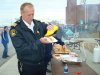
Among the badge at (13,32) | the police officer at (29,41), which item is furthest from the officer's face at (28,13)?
the badge at (13,32)

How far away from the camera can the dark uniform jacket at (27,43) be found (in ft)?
6.78

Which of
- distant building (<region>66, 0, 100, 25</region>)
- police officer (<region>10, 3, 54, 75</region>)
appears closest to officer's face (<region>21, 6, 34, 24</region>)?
police officer (<region>10, 3, 54, 75</region>)

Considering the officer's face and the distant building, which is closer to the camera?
the officer's face

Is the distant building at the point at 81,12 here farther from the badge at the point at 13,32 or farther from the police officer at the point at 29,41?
the badge at the point at 13,32

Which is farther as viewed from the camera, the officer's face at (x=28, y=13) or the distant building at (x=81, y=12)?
the distant building at (x=81, y=12)

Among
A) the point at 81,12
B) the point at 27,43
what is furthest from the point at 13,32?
the point at 81,12

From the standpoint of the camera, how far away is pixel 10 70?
586 cm

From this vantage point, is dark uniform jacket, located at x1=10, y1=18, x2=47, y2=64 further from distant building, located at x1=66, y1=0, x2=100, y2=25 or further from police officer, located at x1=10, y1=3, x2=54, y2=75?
distant building, located at x1=66, y1=0, x2=100, y2=25

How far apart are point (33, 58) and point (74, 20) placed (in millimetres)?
25374

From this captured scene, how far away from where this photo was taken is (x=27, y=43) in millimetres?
2109

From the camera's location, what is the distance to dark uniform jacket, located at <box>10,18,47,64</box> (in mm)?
2066

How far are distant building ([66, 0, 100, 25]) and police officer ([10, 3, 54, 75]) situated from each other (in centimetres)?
2353

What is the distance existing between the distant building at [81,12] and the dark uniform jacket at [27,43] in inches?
928

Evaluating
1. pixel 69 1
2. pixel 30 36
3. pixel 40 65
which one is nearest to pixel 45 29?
pixel 30 36
